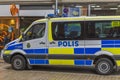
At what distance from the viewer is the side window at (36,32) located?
614 inches

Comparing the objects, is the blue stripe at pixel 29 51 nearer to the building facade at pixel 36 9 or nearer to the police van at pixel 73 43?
the police van at pixel 73 43

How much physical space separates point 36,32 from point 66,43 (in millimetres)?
1376

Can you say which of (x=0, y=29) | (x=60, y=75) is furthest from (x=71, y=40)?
(x=0, y=29)

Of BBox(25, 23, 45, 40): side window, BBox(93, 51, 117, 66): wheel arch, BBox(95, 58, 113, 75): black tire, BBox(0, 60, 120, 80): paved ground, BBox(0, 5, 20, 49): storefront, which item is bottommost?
BBox(0, 60, 120, 80): paved ground

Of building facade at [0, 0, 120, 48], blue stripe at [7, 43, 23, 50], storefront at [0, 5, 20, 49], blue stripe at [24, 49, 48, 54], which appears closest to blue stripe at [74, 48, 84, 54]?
blue stripe at [24, 49, 48, 54]

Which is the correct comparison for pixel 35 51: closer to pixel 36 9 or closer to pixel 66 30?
pixel 66 30

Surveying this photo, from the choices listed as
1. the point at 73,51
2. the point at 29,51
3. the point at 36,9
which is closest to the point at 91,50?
the point at 73,51

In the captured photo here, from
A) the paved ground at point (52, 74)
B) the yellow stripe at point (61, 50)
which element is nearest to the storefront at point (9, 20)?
the paved ground at point (52, 74)

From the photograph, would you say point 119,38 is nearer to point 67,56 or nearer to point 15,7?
point 67,56

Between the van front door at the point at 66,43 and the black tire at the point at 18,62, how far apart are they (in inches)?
48.9

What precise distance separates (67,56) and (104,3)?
987 cm

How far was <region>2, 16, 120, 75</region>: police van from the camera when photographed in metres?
14.7

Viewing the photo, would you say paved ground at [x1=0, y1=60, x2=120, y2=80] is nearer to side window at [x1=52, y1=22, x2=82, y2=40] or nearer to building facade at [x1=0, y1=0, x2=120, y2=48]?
side window at [x1=52, y1=22, x2=82, y2=40]

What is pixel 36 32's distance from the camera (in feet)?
51.5
